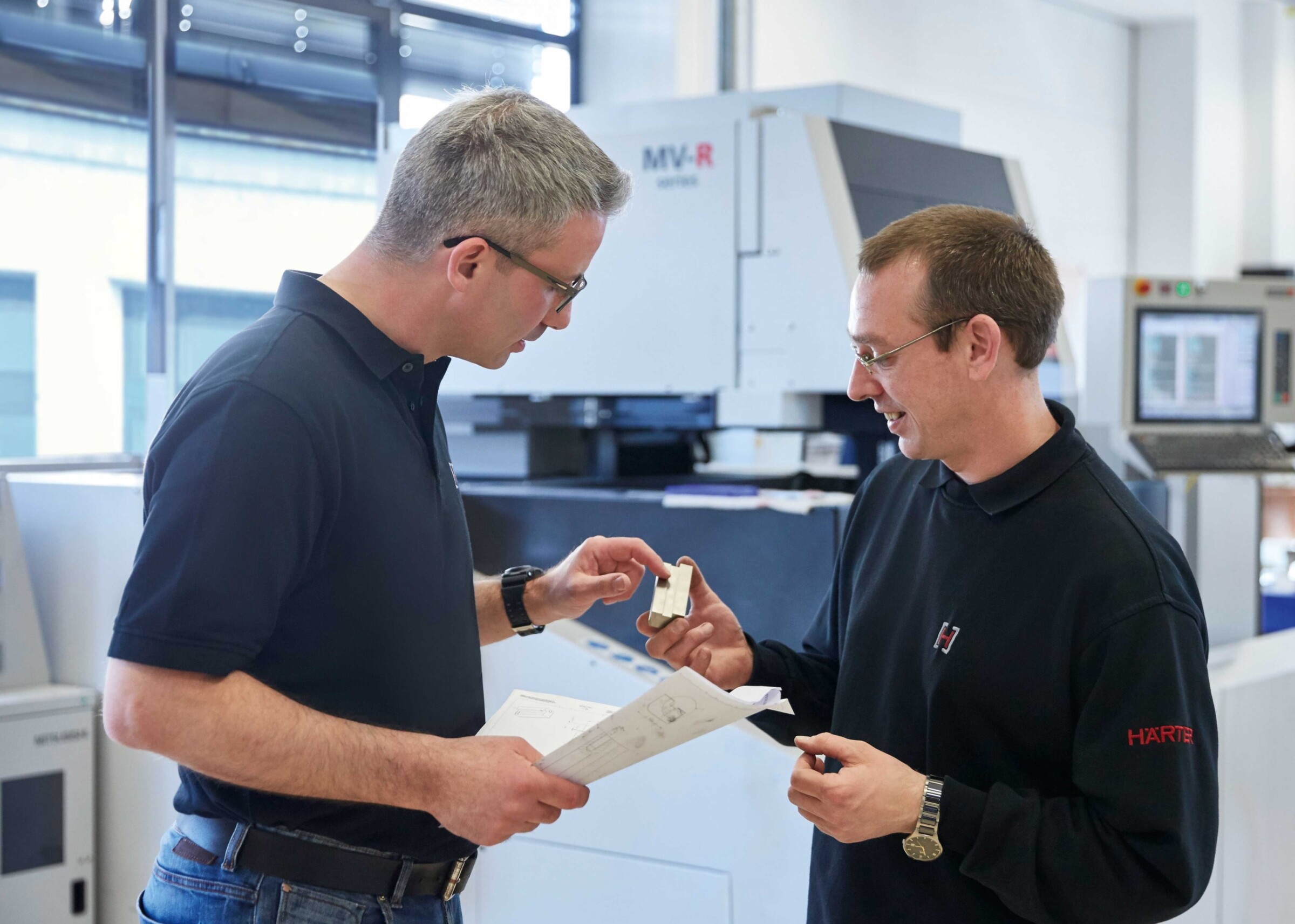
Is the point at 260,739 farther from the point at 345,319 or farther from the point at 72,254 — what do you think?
the point at 72,254

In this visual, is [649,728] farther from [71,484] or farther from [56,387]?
[56,387]

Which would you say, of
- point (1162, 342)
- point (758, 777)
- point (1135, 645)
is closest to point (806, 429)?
point (758, 777)

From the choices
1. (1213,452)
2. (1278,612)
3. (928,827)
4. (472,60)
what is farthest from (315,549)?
(472,60)

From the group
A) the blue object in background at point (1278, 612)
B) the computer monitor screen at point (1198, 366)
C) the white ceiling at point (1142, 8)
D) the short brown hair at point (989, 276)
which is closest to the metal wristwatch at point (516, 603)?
the short brown hair at point (989, 276)

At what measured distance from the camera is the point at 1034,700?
109 centimetres

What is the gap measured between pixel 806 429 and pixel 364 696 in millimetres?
1404

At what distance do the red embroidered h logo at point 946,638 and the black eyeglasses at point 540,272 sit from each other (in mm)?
504

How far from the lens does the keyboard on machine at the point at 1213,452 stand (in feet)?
9.01

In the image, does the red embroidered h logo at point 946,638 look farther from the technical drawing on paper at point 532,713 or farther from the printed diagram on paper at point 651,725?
the technical drawing on paper at point 532,713

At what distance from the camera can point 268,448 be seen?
3.23 ft

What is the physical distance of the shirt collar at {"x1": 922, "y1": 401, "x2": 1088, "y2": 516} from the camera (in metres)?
1.15

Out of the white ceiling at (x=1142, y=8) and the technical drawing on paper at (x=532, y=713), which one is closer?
the technical drawing on paper at (x=532, y=713)

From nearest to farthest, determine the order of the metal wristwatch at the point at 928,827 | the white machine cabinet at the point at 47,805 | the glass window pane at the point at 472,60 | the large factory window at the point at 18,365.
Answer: the metal wristwatch at the point at 928,827, the white machine cabinet at the point at 47,805, the large factory window at the point at 18,365, the glass window pane at the point at 472,60

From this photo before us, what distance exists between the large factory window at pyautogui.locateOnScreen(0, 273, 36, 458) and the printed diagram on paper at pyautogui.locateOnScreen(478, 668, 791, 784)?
9.00 ft
